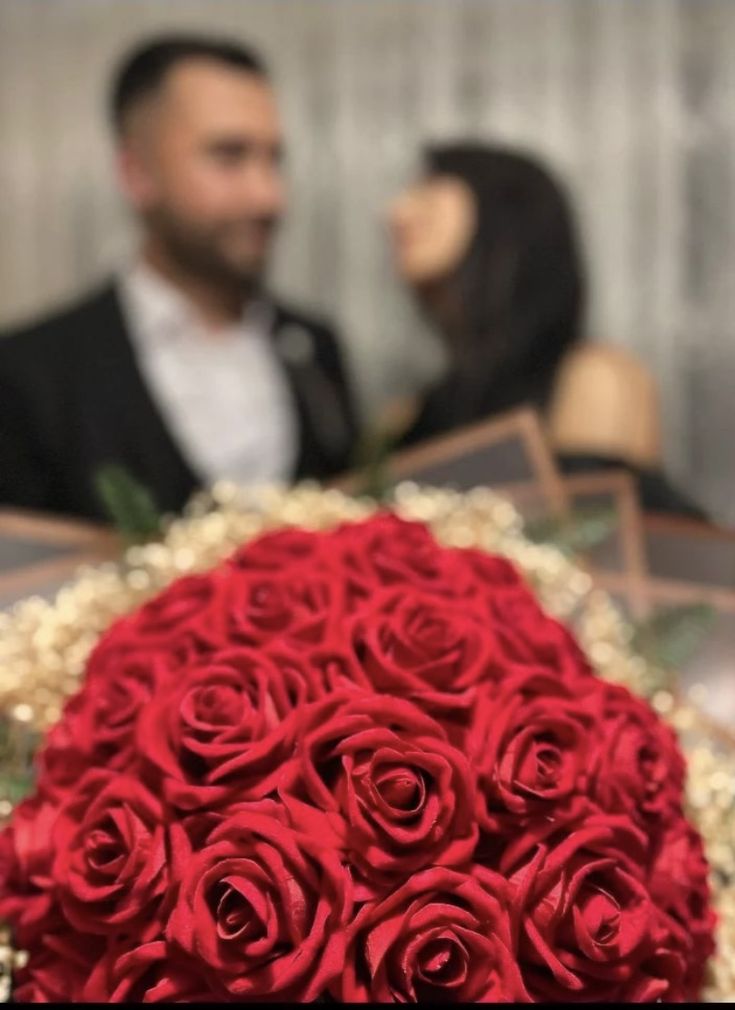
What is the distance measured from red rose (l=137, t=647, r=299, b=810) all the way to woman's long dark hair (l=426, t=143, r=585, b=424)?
53 cm

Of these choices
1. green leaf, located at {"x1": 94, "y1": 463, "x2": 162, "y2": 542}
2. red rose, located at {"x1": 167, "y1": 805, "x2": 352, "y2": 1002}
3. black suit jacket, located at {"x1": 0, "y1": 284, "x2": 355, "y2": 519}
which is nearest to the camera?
red rose, located at {"x1": 167, "y1": 805, "x2": 352, "y2": 1002}

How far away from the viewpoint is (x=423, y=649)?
0.36 meters

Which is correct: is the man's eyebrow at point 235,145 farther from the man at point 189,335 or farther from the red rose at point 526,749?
the red rose at point 526,749

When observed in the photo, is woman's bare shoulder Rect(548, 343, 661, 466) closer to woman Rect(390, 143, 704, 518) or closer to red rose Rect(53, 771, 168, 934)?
woman Rect(390, 143, 704, 518)

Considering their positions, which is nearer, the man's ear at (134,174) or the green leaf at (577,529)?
the green leaf at (577,529)

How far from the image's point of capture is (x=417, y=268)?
0.88 meters

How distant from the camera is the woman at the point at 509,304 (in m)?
0.85

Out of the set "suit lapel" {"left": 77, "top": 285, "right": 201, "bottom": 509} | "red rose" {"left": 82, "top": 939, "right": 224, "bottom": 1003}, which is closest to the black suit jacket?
"suit lapel" {"left": 77, "top": 285, "right": 201, "bottom": 509}

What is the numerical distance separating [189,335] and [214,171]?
5.5 inches

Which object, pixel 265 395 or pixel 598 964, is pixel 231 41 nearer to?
pixel 265 395

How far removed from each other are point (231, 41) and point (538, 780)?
807mm

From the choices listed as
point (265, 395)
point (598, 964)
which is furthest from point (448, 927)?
point (265, 395)

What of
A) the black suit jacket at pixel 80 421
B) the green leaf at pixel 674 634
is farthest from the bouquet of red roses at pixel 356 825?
the black suit jacket at pixel 80 421

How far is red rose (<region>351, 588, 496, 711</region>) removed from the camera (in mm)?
347
